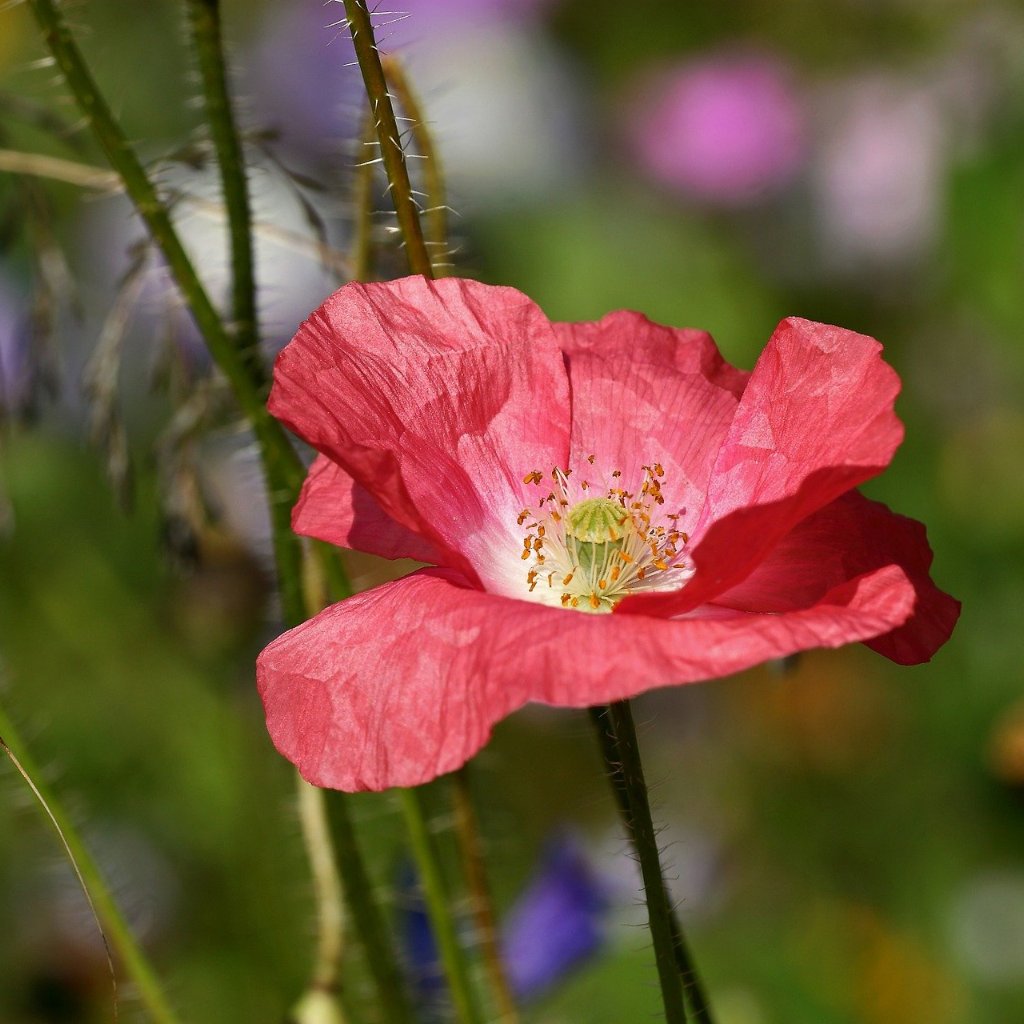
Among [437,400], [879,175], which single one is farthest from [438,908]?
[879,175]

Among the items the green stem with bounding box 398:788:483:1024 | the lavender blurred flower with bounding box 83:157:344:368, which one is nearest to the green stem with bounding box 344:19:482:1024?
the green stem with bounding box 398:788:483:1024

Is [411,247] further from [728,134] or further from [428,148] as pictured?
[728,134]

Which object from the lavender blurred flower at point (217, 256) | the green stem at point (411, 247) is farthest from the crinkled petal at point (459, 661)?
the lavender blurred flower at point (217, 256)

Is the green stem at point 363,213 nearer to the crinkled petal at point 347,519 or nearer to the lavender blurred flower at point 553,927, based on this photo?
the crinkled petal at point 347,519

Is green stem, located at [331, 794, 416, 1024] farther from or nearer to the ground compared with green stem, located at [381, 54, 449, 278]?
nearer to the ground

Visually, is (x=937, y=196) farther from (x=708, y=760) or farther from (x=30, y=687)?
(x=30, y=687)

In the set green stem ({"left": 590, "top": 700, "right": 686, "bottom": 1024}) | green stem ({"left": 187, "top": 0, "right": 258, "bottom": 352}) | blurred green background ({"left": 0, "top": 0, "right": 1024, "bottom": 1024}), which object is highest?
green stem ({"left": 187, "top": 0, "right": 258, "bottom": 352})

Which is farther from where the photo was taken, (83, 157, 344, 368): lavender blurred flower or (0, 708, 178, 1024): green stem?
(83, 157, 344, 368): lavender blurred flower

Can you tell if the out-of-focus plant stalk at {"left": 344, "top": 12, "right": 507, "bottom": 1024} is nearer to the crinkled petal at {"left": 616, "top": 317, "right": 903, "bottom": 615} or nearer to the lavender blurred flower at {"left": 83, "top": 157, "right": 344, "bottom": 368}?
the crinkled petal at {"left": 616, "top": 317, "right": 903, "bottom": 615}

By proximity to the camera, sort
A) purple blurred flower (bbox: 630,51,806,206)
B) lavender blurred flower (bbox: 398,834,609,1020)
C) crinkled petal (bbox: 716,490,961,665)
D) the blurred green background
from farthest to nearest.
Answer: purple blurred flower (bbox: 630,51,806,206)
the blurred green background
lavender blurred flower (bbox: 398,834,609,1020)
crinkled petal (bbox: 716,490,961,665)
